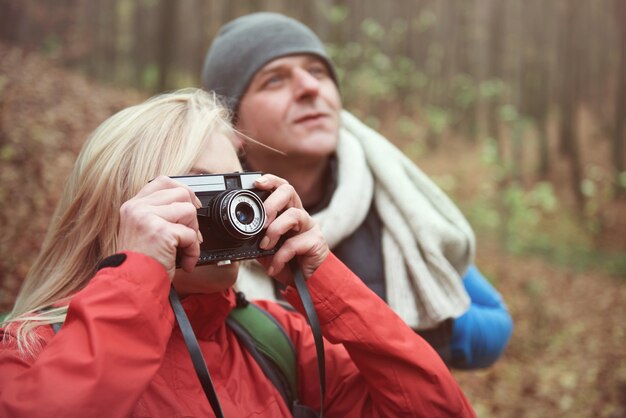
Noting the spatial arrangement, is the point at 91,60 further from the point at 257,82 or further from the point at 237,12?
the point at 257,82

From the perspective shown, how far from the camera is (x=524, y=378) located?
13.4 feet

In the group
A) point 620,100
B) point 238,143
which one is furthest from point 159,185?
point 620,100

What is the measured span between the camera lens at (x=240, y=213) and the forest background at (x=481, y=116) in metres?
2.06

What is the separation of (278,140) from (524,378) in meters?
2.98

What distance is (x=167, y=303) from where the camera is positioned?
3.65 feet

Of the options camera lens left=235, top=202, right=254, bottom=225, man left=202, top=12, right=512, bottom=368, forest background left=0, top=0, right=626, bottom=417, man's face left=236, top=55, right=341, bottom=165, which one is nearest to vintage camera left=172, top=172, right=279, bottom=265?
camera lens left=235, top=202, right=254, bottom=225

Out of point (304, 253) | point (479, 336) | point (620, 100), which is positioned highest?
point (304, 253)

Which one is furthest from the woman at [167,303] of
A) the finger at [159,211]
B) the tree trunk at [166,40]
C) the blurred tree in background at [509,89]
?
the blurred tree in background at [509,89]

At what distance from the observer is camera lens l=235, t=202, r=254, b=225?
124 centimetres

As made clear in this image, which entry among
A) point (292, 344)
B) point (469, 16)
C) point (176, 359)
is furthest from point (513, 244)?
point (176, 359)

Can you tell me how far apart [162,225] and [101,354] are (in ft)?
0.88

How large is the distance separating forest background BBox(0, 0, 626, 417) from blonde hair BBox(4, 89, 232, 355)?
5.18 ft

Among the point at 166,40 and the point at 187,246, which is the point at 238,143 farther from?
the point at 166,40

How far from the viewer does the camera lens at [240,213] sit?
3.96 feet
